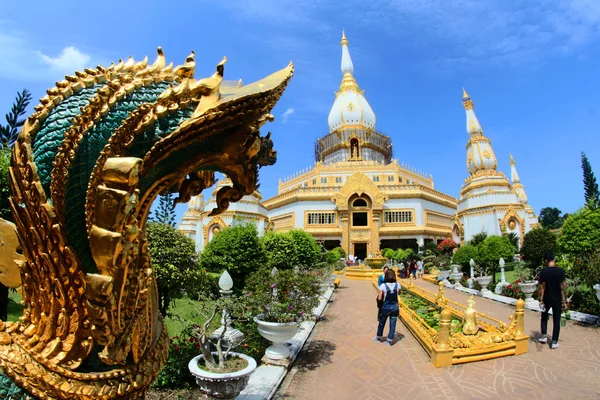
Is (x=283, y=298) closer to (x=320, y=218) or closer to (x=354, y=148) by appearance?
(x=320, y=218)

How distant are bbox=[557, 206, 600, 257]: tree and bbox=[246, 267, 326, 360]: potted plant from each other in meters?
8.15

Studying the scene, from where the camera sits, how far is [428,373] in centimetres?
562

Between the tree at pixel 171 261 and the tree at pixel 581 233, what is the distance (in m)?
10.0

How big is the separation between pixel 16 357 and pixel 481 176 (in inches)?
1291

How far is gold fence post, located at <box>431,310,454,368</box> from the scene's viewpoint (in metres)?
5.86

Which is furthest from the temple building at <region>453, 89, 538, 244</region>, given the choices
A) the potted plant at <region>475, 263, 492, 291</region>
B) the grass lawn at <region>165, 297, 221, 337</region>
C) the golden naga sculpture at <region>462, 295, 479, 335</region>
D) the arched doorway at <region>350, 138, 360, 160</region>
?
the grass lawn at <region>165, 297, 221, 337</region>

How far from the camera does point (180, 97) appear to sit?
157 centimetres

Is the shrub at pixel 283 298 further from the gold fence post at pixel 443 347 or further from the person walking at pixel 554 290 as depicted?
the person walking at pixel 554 290

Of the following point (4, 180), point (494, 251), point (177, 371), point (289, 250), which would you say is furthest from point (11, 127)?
point (494, 251)

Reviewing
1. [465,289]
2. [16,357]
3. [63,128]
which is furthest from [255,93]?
[465,289]

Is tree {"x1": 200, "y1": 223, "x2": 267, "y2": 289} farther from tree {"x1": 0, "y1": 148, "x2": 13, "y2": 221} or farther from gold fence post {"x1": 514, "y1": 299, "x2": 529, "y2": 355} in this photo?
tree {"x1": 0, "y1": 148, "x2": 13, "y2": 221}

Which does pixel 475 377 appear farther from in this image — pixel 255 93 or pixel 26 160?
pixel 26 160

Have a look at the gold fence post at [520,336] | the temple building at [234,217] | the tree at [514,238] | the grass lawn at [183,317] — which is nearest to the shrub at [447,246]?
the tree at [514,238]

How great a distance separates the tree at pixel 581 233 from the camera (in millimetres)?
10164
